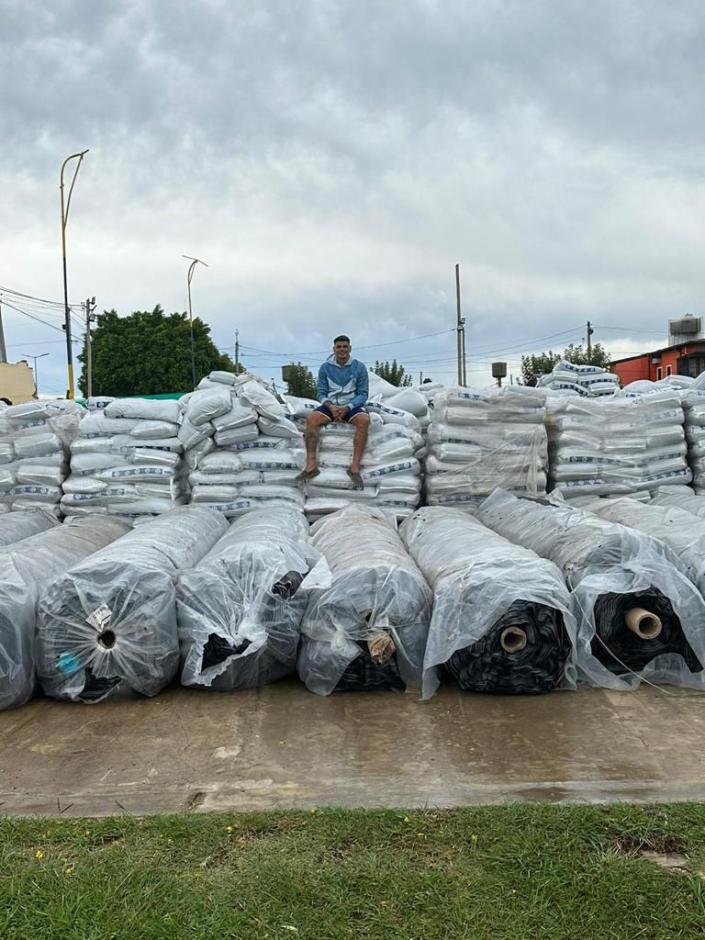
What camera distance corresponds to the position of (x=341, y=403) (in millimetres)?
7703

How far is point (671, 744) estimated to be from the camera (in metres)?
3.77

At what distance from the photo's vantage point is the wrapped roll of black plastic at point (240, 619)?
4473 mm

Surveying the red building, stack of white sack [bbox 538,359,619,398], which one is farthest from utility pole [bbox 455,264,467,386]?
stack of white sack [bbox 538,359,619,398]

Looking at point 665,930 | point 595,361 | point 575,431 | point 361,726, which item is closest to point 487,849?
point 665,930

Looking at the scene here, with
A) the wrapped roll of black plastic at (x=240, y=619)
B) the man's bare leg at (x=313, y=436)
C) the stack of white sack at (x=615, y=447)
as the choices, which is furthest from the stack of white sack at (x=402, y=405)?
the wrapped roll of black plastic at (x=240, y=619)

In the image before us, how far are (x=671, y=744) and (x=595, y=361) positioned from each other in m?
38.2

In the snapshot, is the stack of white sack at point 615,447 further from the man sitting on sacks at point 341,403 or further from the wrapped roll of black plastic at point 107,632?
the wrapped roll of black plastic at point 107,632

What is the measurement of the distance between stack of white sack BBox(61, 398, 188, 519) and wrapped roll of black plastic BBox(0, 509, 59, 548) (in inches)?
8.8

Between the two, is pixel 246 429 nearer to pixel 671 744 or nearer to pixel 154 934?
pixel 671 744

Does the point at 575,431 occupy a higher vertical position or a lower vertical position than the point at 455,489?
higher

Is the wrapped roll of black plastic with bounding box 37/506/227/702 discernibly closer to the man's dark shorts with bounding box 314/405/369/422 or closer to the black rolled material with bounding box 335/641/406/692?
Answer: the black rolled material with bounding box 335/641/406/692

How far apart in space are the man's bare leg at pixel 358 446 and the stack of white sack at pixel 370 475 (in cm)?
7

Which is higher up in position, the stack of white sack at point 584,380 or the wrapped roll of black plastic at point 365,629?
the stack of white sack at point 584,380

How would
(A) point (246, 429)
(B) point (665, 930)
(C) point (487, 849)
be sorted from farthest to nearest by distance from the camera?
(A) point (246, 429) → (C) point (487, 849) → (B) point (665, 930)
